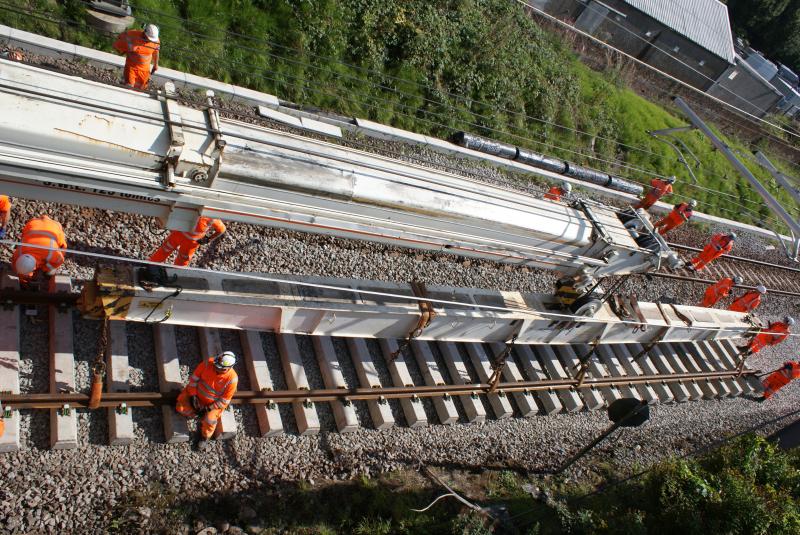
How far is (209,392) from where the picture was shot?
6984 mm

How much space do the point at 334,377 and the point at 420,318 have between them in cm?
138

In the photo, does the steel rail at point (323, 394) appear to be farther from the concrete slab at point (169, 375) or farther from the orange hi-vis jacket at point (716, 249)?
the orange hi-vis jacket at point (716, 249)

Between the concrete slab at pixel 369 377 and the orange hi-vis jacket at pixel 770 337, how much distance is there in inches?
373

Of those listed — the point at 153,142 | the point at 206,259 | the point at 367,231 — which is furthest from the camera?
the point at 206,259

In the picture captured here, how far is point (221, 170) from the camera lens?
6008mm

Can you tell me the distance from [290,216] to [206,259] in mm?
2898

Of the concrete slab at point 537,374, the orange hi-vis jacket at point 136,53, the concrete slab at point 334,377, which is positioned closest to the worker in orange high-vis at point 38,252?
the orange hi-vis jacket at point 136,53

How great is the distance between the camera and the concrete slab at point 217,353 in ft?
24.3

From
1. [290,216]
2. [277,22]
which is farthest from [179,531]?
[277,22]

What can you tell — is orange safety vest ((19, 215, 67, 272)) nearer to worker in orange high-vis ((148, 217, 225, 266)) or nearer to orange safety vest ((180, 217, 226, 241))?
worker in orange high-vis ((148, 217, 225, 266))

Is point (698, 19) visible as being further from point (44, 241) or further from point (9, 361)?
point (9, 361)

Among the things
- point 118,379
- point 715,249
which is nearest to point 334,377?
point 118,379

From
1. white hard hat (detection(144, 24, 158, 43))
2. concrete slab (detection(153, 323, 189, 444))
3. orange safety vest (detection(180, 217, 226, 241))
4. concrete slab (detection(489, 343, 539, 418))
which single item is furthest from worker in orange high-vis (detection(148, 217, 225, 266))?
concrete slab (detection(489, 343, 539, 418))

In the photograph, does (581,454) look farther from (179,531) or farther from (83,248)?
(83,248)
